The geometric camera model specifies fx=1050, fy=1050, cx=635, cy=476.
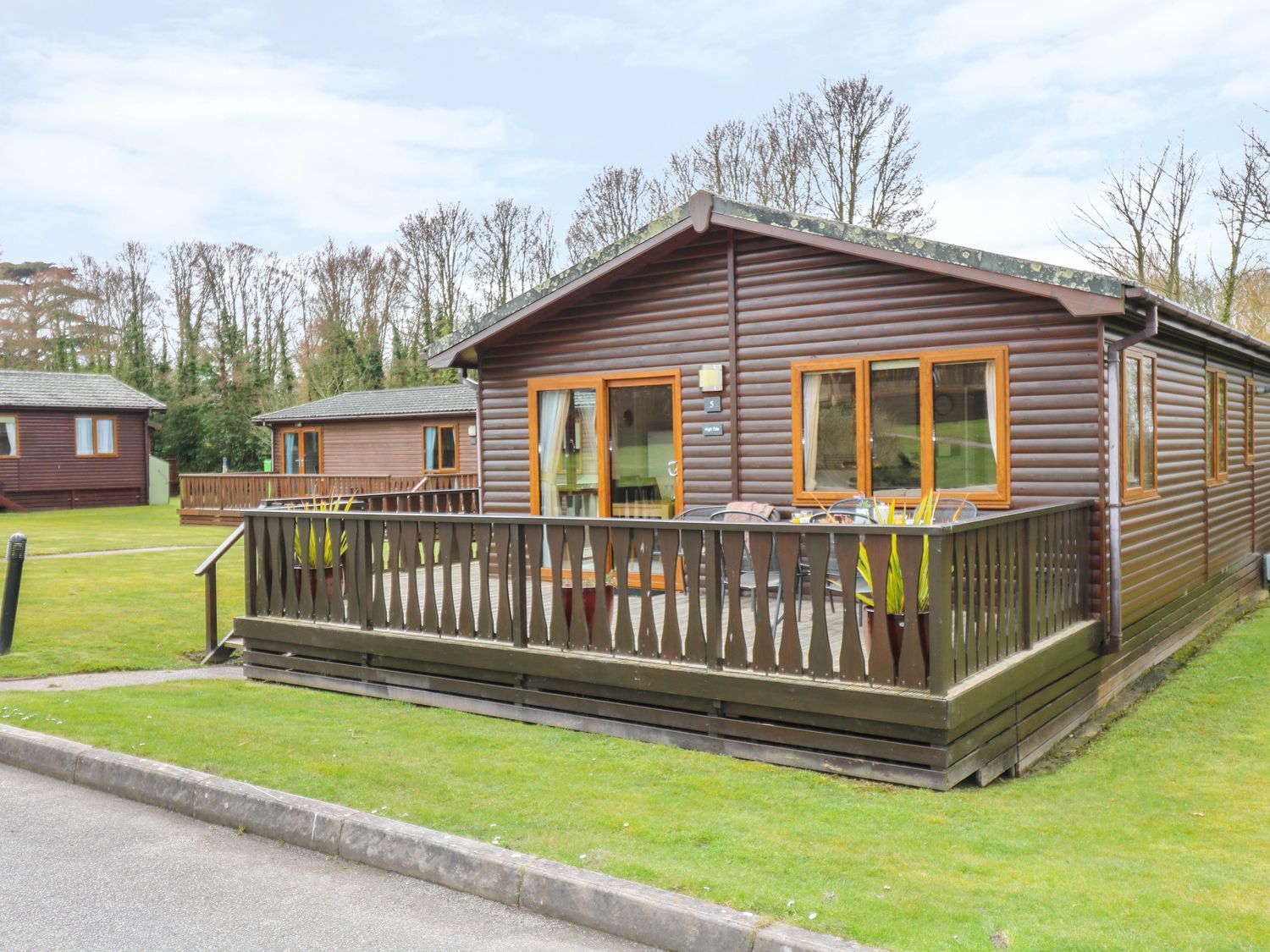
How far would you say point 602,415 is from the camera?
9.91 meters

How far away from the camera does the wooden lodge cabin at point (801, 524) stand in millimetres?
5668

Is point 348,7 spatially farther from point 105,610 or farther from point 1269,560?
point 1269,560

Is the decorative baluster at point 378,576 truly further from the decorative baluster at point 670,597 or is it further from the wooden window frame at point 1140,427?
the wooden window frame at point 1140,427

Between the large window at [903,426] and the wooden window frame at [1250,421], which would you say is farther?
the wooden window frame at [1250,421]

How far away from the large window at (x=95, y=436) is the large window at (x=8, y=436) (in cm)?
177

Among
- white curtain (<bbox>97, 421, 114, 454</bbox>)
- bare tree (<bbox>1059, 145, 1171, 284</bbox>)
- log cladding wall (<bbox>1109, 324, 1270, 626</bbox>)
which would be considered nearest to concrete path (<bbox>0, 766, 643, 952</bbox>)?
log cladding wall (<bbox>1109, 324, 1270, 626</bbox>)

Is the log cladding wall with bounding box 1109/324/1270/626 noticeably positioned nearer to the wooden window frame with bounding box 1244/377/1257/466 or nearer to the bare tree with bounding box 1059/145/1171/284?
the wooden window frame with bounding box 1244/377/1257/466

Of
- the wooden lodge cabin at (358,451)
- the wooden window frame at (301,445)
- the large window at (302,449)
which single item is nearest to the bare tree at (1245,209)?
the wooden lodge cabin at (358,451)

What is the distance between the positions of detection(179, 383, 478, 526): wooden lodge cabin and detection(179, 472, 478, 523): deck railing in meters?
0.02

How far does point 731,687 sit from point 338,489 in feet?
61.5

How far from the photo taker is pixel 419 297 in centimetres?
4456

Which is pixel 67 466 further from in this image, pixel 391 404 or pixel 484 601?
pixel 484 601

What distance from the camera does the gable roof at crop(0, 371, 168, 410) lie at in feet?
105

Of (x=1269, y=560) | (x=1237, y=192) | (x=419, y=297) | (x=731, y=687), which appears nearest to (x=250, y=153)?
(x=419, y=297)
